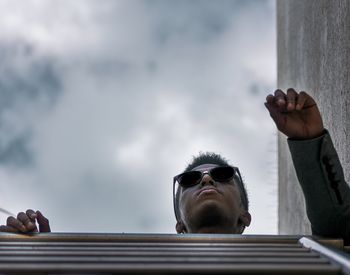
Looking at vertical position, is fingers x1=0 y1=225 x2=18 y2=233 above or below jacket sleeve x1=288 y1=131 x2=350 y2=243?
below

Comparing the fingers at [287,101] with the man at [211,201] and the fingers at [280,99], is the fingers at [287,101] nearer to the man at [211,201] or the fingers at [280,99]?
the fingers at [280,99]

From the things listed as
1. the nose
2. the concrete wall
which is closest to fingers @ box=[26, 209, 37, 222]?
the nose

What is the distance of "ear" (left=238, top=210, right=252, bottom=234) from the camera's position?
14.5ft

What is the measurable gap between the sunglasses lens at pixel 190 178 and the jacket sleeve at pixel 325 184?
1.19 m

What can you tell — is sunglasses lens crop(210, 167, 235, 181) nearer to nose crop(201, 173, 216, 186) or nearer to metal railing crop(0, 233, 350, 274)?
nose crop(201, 173, 216, 186)

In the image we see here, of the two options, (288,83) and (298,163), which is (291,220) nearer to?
(288,83)

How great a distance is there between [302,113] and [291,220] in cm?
400

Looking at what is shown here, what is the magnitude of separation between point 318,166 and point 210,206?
1065 mm

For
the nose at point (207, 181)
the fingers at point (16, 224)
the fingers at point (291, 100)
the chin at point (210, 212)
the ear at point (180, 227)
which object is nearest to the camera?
the fingers at point (291, 100)

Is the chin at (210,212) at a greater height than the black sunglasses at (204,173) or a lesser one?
lesser

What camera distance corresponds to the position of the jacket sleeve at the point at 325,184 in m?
3.06

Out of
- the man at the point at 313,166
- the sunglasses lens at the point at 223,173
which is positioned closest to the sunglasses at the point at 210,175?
the sunglasses lens at the point at 223,173

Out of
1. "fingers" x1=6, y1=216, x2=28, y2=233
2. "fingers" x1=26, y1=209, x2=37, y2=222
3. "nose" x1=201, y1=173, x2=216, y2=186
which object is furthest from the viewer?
"nose" x1=201, y1=173, x2=216, y2=186

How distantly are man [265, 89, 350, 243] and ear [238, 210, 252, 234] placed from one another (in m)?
1.35
